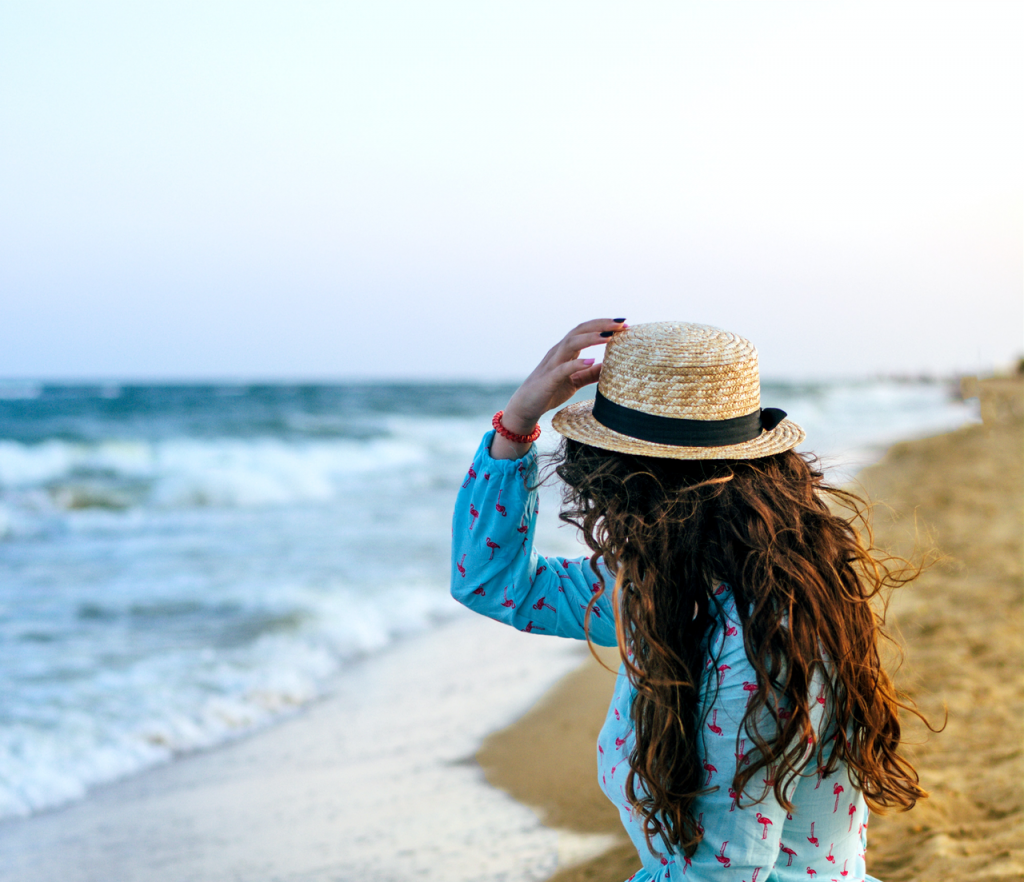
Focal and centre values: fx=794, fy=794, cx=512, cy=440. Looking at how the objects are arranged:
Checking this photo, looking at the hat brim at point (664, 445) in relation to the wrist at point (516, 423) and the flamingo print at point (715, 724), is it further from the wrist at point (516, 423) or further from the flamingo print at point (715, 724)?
the flamingo print at point (715, 724)

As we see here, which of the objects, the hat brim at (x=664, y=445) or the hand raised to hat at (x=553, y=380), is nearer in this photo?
the hat brim at (x=664, y=445)

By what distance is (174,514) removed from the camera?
10.1 meters

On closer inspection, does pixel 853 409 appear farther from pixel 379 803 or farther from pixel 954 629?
pixel 379 803

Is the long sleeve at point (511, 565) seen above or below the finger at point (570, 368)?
below

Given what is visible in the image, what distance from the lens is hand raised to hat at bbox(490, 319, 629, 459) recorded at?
145 centimetres

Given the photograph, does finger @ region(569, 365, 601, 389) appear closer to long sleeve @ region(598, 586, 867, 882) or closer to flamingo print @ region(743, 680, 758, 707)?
long sleeve @ region(598, 586, 867, 882)

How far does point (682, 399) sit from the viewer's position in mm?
1328

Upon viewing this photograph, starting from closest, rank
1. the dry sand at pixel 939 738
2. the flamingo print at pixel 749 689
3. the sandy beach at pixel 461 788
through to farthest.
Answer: the flamingo print at pixel 749 689, the dry sand at pixel 939 738, the sandy beach at pixel 461 788

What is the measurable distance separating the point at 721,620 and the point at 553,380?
52 cm

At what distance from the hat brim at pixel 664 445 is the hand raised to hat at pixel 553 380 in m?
0.05

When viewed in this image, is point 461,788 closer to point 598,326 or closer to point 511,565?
point 511,565

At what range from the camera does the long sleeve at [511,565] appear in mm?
1494

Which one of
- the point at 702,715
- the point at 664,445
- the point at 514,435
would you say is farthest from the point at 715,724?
the point at 514,435

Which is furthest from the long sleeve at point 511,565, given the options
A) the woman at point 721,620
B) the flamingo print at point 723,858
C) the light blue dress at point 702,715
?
the flamingo print at point 723,858
